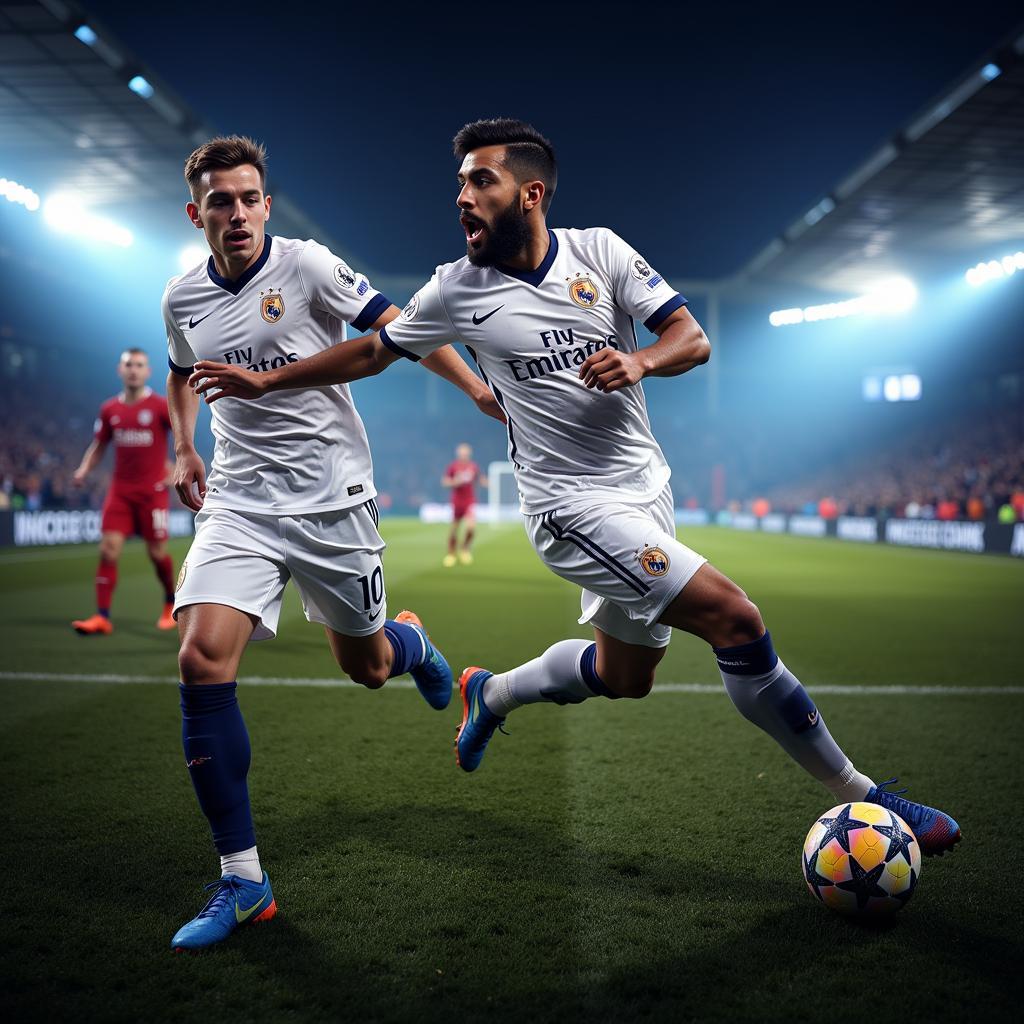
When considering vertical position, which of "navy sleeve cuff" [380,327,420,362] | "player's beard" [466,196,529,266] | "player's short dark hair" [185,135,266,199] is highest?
"player's short dark hair" [185,135,266,199]

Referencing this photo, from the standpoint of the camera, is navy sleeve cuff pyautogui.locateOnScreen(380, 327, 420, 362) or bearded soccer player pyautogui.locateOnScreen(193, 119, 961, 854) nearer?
bearded soccer player pyautogui.locateOnScreen(193, 119, 961, 854)

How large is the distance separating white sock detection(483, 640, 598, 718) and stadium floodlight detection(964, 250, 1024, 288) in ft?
112

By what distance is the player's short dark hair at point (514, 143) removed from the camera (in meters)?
3.11

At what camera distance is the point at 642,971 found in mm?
2379

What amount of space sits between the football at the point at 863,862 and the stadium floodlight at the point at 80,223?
30.9 metres

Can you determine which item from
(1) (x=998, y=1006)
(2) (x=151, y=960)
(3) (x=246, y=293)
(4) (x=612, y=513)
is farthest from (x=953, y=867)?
(3) (x=246, y=293)

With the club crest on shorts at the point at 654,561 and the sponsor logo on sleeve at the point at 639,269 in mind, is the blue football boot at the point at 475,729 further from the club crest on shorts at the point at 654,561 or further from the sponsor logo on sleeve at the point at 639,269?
the sponsor logo on sleeve at the point at 639,269

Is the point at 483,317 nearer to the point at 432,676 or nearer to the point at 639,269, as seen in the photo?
the point at 639,269

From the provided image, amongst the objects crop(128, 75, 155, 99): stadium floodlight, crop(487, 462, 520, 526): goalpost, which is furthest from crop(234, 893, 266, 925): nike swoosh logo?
crop(487, 462, 520, 526): goalpost

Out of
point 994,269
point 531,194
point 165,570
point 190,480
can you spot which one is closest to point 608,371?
point 531,194

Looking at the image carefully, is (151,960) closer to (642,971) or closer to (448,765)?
(642,971)

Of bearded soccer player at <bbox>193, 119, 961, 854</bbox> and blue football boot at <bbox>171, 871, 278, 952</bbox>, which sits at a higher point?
bearded soccer player at <bbox>193, 119, 961, 854</bbox>

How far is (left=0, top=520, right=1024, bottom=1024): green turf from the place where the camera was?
7.48 feet

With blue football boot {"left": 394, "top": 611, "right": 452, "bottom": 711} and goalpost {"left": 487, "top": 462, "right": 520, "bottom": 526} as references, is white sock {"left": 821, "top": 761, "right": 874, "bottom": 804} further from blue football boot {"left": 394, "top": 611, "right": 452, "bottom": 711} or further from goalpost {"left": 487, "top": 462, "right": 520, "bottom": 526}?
goalpost {"left": 487, "top": 462, "right": 520, "bottom": 526}
